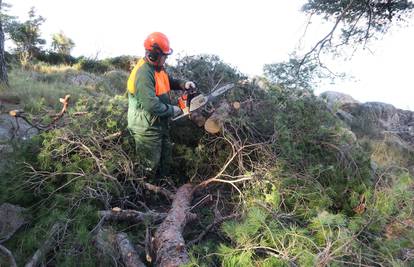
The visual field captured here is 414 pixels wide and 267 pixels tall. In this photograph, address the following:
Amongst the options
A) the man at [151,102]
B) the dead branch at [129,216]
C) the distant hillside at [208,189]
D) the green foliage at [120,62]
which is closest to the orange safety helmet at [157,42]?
the man at [151,102]

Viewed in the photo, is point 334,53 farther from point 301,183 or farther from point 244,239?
point 244,239

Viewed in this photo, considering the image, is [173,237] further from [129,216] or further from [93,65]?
[93,65]

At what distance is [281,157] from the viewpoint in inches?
169

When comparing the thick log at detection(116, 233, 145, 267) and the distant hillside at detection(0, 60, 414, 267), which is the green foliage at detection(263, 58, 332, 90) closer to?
the distant hillside at detection(0, 60, 414, 267)

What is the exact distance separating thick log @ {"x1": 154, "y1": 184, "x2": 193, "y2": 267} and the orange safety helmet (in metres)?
1.68

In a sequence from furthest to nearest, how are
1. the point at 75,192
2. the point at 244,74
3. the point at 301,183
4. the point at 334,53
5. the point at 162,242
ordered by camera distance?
1. the point at 334,53
2. the point at 244,74
3. the point at 301,183
4. the point at 75,192
5. the point at 162,242

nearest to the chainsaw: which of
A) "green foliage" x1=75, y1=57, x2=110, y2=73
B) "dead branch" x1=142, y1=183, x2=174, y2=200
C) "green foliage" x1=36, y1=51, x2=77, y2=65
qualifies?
"dead branch" x1=142, y1=183, x2=174, y2=200

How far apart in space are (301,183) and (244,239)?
162 cm

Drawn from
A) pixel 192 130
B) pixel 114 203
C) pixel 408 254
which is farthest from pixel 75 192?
pixel 408 254

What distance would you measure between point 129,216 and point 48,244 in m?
0.82

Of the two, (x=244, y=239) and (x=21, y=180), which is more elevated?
(x=244, y=239)

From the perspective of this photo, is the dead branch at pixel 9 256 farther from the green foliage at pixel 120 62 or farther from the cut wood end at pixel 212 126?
the green foliage at pixel 120 62

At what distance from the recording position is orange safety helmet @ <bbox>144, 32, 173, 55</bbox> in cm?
A: 430

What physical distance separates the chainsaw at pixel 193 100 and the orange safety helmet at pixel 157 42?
Answer: 1.96ft
